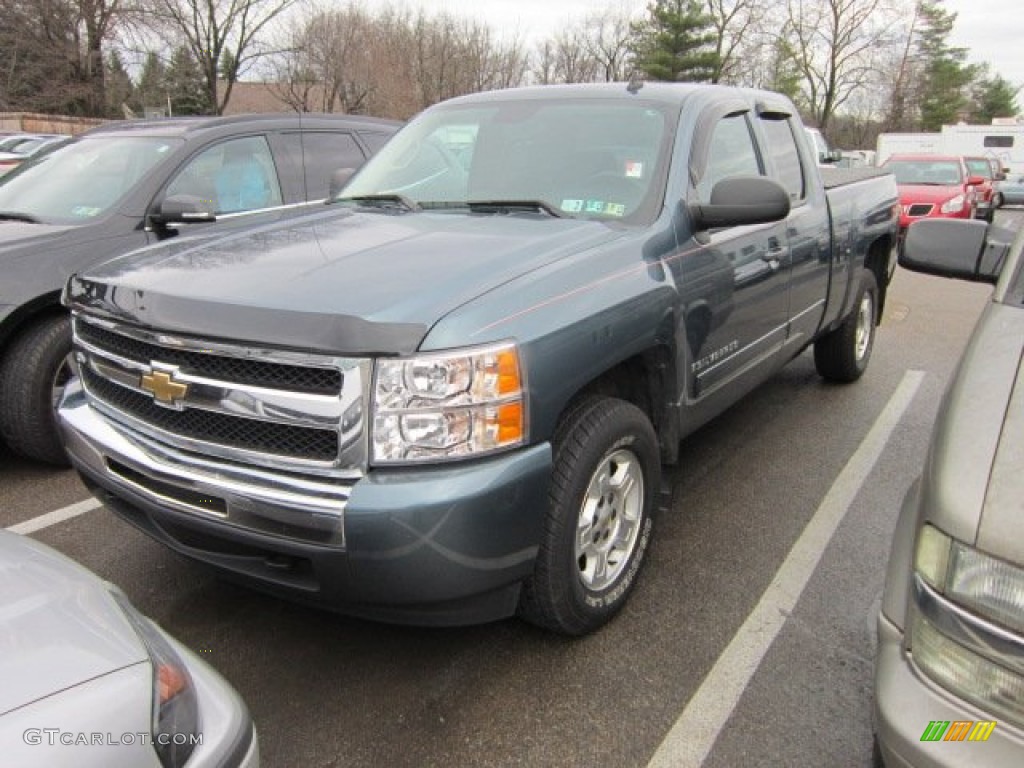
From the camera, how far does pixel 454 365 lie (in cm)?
205

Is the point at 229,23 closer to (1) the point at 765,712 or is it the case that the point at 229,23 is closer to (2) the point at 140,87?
(2) the point at 140,87

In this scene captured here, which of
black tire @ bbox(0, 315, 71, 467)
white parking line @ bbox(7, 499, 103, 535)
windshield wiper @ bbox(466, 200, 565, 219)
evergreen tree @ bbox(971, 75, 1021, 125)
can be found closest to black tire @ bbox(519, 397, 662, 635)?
windshield wiper @ bbox(466, 200, 565, 219)

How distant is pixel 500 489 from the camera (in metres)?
2.09

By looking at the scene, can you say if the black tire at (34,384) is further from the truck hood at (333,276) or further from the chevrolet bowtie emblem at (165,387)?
the chevrolet bowtie emblem at (165,387)

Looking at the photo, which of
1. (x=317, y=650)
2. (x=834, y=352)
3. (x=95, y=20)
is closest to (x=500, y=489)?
(x=317, y=650)

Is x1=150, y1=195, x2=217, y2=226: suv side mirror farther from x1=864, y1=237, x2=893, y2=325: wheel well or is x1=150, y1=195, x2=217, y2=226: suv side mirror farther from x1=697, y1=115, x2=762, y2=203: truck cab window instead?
x1=864, y1=237, x2=893, y2=325: wheel well

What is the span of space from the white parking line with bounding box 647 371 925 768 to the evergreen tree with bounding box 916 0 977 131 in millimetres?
62602

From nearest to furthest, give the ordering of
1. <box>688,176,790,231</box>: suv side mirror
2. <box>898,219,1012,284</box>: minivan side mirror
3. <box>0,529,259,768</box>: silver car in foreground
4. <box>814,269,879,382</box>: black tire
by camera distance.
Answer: <box>0,529,259,768</box>: silver car in foreground, <box>898,219,1012,284</box>: minivan side mirror, <box>688,176,790,231</box>: suv side mirror, <box>814,269,879,382</box>: black tire

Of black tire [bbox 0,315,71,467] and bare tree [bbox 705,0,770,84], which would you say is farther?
bare tree [bbox 705,0,770,84]

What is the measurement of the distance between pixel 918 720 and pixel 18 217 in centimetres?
494

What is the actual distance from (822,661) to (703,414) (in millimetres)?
1093

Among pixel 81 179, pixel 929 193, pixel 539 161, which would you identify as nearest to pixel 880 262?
pixel 539 161

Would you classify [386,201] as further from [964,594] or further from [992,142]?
[992,142]

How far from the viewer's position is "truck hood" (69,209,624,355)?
209cm
